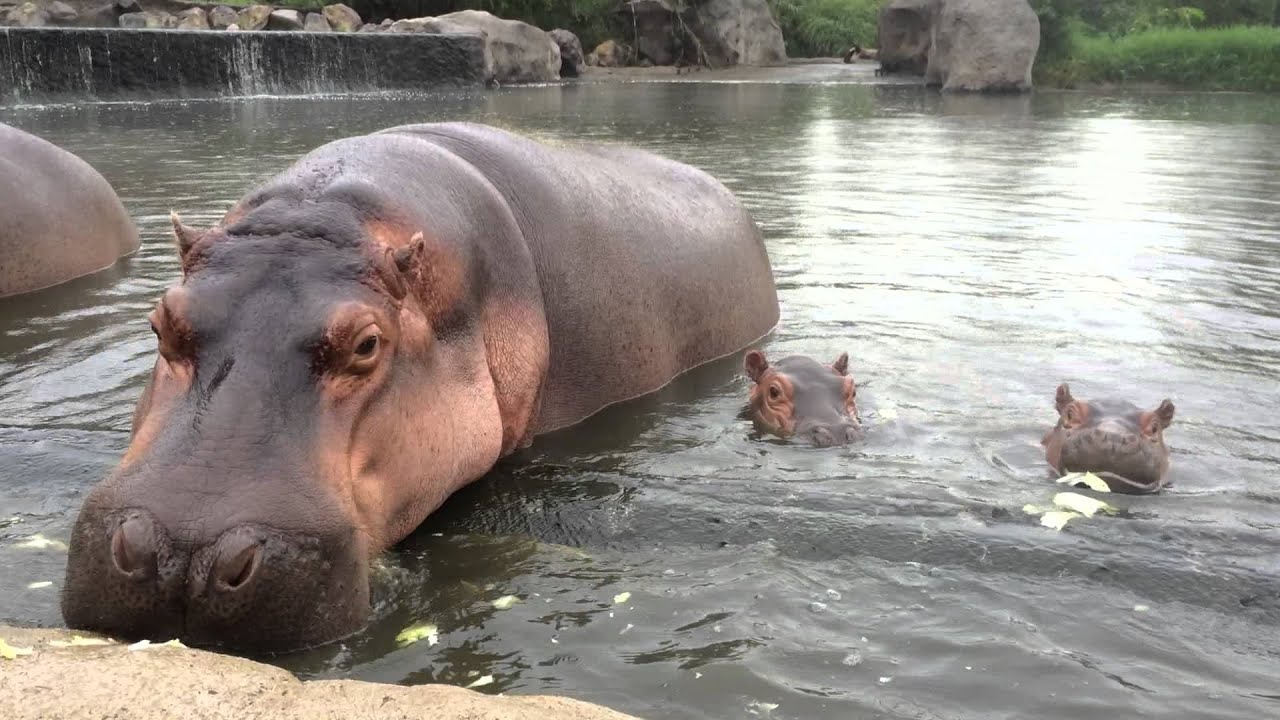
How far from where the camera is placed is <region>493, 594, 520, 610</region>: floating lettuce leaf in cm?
293

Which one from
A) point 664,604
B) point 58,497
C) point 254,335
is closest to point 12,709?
point 254,335

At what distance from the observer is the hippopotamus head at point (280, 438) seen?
2467 millimetres

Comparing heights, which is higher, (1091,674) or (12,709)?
(12,709)

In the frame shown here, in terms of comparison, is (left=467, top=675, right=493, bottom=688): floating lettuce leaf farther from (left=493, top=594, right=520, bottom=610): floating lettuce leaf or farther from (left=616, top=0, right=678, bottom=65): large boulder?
(left=616, top=0, right=678, bottom=65): large boulder

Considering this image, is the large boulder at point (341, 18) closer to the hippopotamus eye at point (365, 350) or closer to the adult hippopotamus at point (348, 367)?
the adult hippopotamus at point (348, 367)

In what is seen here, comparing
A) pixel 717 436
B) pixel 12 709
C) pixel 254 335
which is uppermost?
pixel 254 335

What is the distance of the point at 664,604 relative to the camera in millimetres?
2934

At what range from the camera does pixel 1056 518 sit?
3510 mm

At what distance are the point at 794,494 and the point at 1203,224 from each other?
5.83 metres

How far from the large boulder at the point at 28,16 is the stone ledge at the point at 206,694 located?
25318mm

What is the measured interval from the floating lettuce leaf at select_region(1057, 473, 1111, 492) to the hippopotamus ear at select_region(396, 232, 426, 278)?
201cm

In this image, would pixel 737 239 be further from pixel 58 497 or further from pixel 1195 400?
pixel 58 497

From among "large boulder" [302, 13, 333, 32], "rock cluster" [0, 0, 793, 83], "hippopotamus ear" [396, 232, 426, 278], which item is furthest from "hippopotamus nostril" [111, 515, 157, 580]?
"large boulder" [302, 13, 333, 32]

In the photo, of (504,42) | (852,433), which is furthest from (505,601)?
(504,42)
